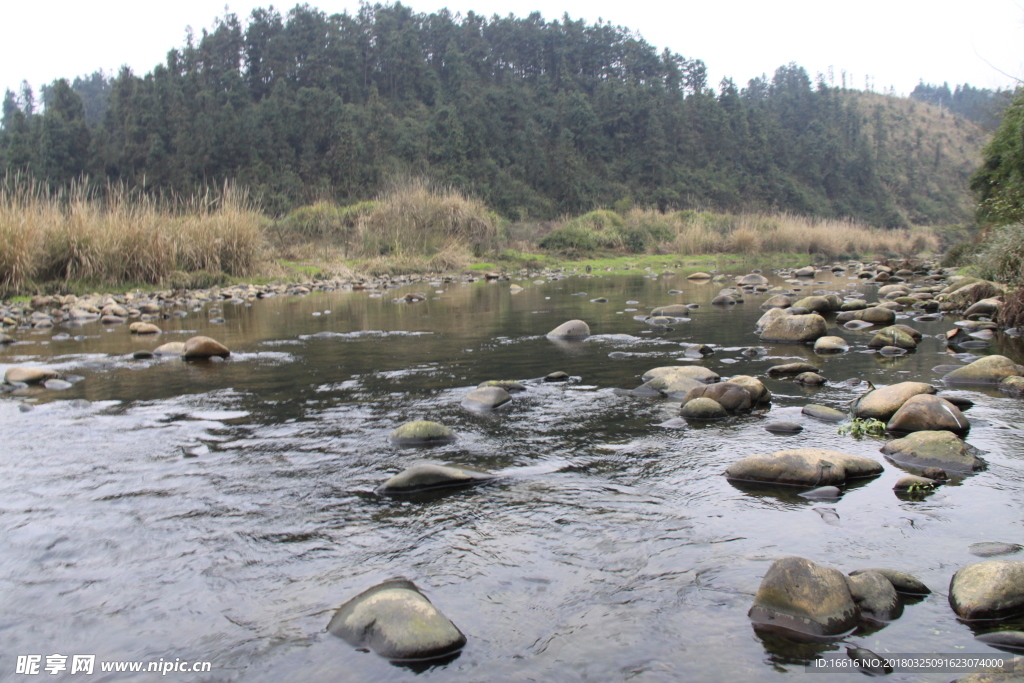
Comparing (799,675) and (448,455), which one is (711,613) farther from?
(448,455)

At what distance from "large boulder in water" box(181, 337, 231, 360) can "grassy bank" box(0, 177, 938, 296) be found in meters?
Result: 8.04

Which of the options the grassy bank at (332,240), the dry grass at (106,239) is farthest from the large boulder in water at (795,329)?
the dry grass at (106,239)

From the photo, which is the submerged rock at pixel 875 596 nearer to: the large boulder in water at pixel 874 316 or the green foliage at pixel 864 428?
the green foliage at pixel 864 428

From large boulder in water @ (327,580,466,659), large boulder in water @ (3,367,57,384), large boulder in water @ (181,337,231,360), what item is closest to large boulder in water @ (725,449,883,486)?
large boulder in water @ (327,580,466,659)

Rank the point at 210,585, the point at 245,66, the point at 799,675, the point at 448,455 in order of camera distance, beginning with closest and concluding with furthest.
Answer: the point at 799,675, the point at 210,585, the point at 448,455, the point at 245,66

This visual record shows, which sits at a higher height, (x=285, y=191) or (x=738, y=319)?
(x=285, y=191)

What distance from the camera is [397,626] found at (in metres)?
2.01

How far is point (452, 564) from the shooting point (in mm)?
2455

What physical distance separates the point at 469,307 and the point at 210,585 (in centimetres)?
962

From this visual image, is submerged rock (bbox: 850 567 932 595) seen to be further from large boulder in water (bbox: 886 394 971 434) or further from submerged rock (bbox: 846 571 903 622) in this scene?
large boulder in water (bbox: 886 394 971 434)

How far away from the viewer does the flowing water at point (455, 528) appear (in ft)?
6.55

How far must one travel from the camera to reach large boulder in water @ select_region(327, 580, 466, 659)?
1.96 m

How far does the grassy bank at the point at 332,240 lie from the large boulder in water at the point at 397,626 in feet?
44.0

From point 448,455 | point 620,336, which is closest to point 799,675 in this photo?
point 448,455
